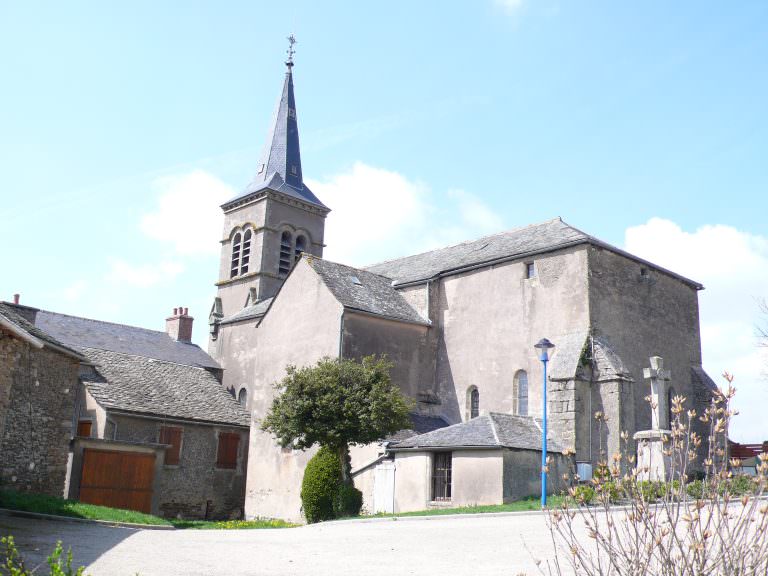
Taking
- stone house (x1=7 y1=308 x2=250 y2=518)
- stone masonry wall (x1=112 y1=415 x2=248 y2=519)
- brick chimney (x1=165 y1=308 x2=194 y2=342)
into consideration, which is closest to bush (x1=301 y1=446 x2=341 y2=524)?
stone house (x1=7 y1=308 x2=250 y2=518)

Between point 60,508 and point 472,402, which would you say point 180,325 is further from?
point 60,508

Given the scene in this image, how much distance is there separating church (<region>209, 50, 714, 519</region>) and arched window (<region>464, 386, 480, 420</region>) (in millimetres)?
51

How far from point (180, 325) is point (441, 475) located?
19.0 metres

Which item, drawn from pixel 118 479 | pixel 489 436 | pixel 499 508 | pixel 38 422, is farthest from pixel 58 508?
pixel 489 436

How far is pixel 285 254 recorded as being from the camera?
41688 mm

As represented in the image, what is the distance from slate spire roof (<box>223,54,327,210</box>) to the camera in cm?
4294

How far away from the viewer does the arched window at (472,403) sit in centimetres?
2734

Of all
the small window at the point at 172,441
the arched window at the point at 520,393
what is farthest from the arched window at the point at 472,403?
the small window at the point at 172,441

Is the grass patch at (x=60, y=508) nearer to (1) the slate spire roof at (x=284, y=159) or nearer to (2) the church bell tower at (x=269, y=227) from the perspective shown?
(2) the church bell tower at (x=269, y=227)

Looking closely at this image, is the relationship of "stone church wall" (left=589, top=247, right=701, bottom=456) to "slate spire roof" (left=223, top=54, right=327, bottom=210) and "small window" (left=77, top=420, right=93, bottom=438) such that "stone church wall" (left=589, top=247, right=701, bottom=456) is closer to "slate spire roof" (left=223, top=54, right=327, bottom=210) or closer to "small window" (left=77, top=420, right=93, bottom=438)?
"small window" (left=77, top=420, right=93, bottom=438)

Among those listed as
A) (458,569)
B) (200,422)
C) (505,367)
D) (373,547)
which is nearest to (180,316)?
(200,422)

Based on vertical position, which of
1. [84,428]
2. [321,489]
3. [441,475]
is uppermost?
[84,428]

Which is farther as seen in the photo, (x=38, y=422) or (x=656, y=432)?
(x=656, y=432)

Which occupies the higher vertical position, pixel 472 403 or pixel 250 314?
pixel 250 314
